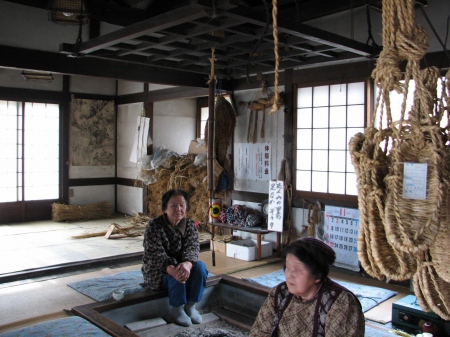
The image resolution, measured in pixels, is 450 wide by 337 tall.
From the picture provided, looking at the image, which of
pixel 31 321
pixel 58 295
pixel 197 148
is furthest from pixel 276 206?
pixel 31 321

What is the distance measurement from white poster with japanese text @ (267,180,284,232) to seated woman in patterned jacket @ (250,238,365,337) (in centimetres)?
357

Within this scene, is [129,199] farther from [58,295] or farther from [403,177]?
[403,177]

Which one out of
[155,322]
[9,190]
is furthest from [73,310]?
[9,190]

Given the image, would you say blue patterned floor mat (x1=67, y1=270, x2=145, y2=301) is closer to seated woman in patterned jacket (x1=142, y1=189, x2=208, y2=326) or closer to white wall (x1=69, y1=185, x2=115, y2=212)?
seated woman in patterned jacket (x1=142, y1=189, x2=208, y2=326)

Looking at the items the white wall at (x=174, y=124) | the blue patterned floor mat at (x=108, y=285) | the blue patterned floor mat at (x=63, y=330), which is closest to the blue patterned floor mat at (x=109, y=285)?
the blue patterned floor mat at (x=108, y=285)

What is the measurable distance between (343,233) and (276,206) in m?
0.93

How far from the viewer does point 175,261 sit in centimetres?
388

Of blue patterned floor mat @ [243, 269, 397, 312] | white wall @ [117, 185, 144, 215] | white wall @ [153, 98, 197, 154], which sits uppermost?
white wall @ [153, 98, 197, 154]

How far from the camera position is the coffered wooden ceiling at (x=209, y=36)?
3.10 metres

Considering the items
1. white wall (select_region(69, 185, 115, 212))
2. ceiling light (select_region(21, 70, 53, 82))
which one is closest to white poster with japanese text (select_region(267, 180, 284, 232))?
ceiling light (select_region(21, 70, 53, 82))

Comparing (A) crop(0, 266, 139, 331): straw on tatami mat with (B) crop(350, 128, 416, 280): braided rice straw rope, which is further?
(A) crop(0, 266, 139, 331): straw on tatami mat

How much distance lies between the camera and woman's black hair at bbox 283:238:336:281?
2123 mm

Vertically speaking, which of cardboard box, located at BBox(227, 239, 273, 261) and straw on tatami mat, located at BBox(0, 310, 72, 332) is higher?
cardboard box, located at BBox(227, 239, 273, 261)

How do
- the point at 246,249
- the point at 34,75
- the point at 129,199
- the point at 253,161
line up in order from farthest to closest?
the point at 129,199
the point at 34,75
the point at 253,161
the point at 246,249
